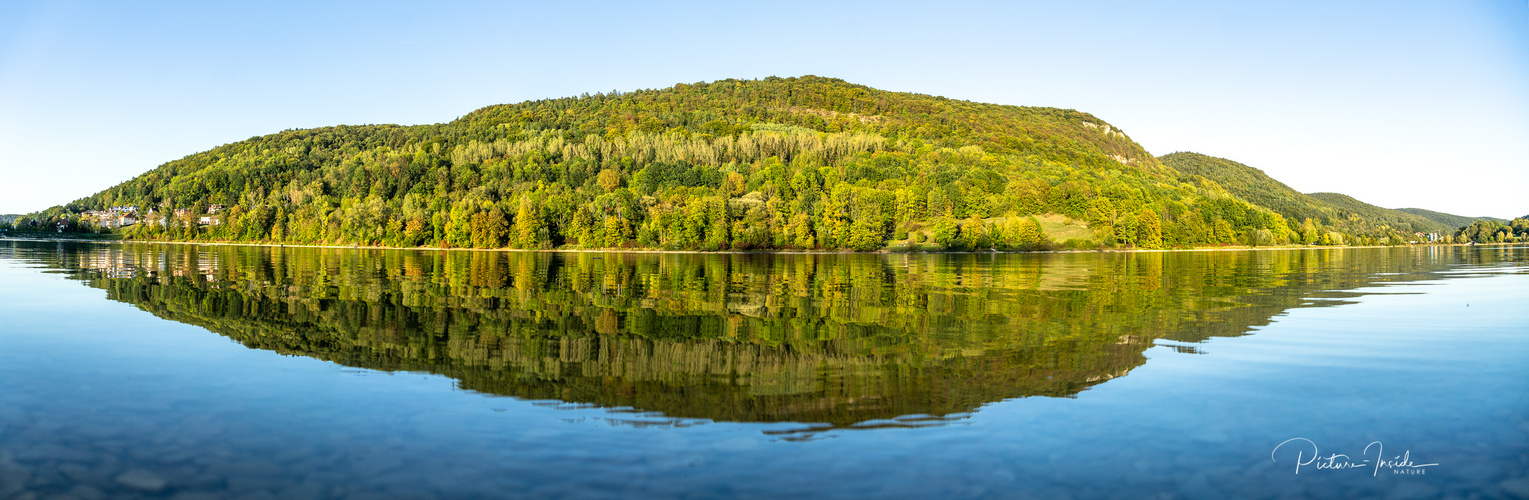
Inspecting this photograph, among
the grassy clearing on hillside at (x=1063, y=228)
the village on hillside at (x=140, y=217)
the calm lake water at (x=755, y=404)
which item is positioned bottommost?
the calm lake water at (x=755, y=404)

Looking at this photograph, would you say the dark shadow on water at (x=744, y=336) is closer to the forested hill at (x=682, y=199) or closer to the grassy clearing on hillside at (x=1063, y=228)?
the forested hill at (x=682, y=199)

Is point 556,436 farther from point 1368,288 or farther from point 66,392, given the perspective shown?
point 1368,288

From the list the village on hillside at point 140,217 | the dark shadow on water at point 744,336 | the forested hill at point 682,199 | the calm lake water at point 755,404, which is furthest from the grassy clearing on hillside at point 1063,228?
the village on hillside at point 140,217

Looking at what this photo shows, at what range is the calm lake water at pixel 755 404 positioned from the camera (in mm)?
7898

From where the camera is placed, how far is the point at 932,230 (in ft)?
445

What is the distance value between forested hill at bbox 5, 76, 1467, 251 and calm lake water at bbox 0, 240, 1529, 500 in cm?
10525

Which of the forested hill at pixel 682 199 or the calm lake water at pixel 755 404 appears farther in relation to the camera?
the forested hill at pixel 682 199

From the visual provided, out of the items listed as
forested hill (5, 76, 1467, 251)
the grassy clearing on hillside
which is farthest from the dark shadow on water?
the grassy clearing on hillside

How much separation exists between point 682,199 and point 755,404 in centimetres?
12870

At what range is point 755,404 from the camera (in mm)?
10938

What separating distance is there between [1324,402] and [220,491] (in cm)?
1441

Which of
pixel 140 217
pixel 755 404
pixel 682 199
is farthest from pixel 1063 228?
pixel 140 217

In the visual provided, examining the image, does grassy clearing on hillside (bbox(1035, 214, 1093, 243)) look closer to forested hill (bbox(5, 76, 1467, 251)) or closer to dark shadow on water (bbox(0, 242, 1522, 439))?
forested hill (bbox(5, 76, 1467, 251))

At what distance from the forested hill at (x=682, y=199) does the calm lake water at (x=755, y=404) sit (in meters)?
105
